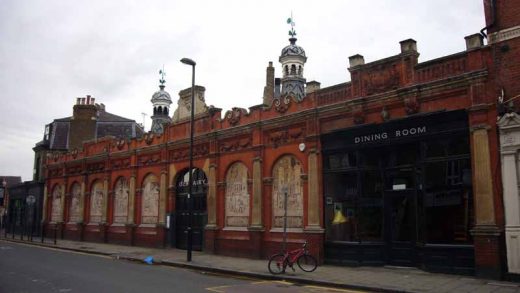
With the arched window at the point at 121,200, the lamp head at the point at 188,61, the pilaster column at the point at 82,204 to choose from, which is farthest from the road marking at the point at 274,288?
the pilaster column at the point at 82,204

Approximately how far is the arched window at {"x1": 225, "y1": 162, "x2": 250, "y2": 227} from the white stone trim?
11393 millimetres

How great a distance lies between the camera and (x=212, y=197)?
22.8m

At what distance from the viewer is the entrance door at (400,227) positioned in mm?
15727

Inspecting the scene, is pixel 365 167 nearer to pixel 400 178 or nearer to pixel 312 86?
pixel 400 178

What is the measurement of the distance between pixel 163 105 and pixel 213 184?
20944 mm

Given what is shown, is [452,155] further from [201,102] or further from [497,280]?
[201,102]

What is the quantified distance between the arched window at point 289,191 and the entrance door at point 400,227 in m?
3.73

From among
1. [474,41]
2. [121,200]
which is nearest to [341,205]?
[474,41]

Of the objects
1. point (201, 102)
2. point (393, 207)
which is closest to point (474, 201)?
point (393, 207)

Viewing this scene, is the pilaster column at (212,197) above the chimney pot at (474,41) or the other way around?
the other way around

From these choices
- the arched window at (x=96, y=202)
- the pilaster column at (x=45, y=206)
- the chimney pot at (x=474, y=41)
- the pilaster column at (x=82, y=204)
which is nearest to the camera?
the chimney pot at (x=474, y=41)

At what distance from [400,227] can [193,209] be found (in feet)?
38.8

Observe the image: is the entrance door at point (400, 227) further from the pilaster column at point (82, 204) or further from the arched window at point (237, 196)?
the pilaster column at point (82, 204)

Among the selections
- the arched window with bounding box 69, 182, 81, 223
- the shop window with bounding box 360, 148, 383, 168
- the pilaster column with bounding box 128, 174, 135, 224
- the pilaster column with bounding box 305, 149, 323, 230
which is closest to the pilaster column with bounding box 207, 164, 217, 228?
the pilaster column with bounding box 305, 149, 323, 230
